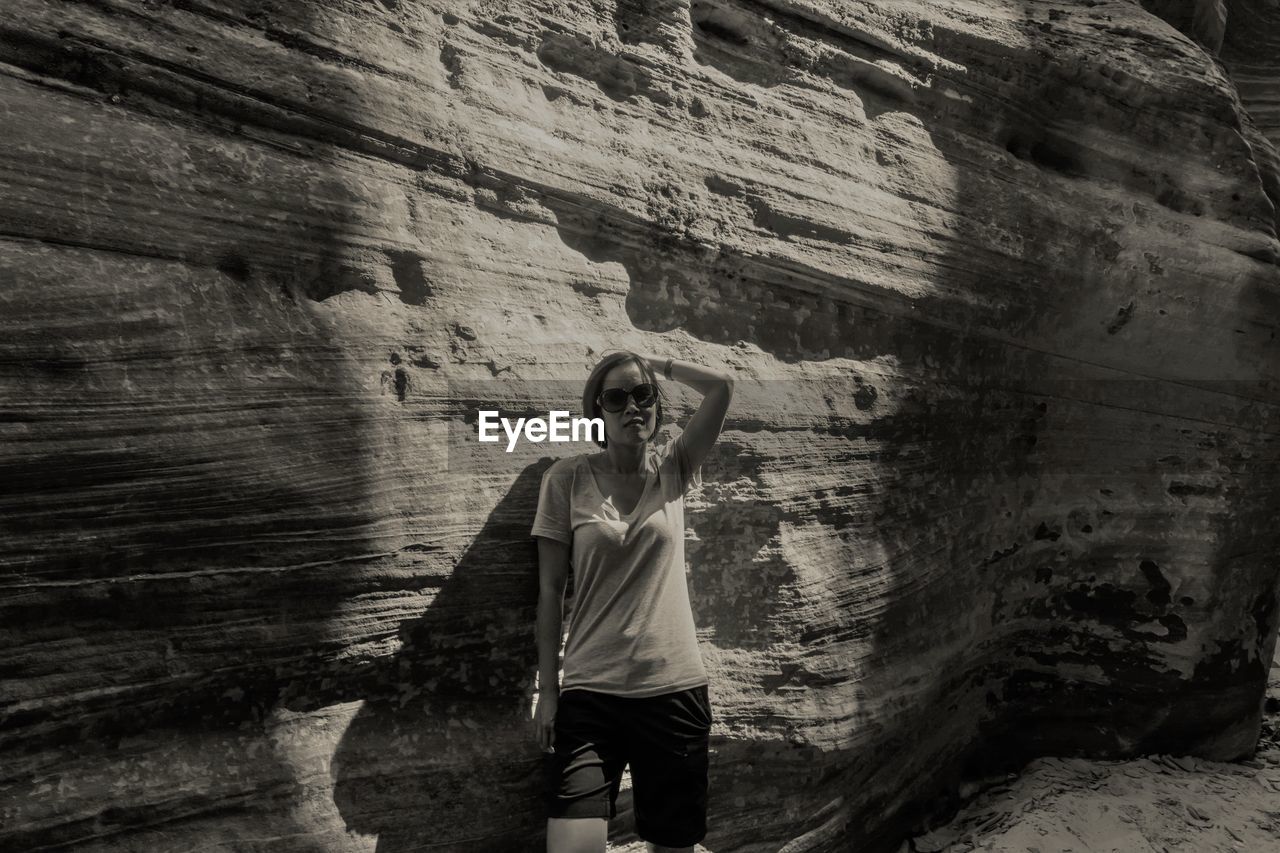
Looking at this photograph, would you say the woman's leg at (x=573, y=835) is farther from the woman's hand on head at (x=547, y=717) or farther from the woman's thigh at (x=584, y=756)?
the woman's hand on head at (x=547, y=717)

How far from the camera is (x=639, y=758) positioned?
267 centimetres

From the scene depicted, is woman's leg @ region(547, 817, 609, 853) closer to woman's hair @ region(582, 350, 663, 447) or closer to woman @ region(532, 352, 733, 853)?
woman @ region(532, 352, 733, 853)

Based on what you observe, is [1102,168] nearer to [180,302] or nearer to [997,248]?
[997,248]

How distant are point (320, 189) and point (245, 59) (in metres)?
0.37

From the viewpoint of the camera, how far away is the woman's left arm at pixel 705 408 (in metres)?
2.88

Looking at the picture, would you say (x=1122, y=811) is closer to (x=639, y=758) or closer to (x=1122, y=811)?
(x=1122, y=811)

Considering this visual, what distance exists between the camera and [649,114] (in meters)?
3.47

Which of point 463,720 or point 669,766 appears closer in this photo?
point 669,766

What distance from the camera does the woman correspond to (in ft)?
8.67

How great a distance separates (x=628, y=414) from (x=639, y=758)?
0.89m

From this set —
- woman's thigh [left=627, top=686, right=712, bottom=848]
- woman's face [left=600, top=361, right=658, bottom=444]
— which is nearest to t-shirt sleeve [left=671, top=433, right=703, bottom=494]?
woman's face [left=600, top=361, right=658, bottom=444]
